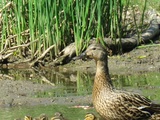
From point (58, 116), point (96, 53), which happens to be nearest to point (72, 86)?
point (58, 116)

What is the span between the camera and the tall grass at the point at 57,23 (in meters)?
13.3

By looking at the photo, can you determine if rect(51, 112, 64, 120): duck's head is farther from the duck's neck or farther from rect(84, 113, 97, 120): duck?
the duck's neck

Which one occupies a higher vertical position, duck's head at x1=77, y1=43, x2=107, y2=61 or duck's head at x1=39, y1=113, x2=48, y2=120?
duck's head at x1=77, y1=43, x2=107, y2=61

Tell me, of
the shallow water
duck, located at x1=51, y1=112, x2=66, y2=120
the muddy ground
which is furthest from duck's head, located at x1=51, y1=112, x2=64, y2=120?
the muddy ground

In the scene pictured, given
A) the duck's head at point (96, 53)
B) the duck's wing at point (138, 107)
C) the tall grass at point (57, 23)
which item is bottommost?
the duck's wing at point (138, 107)

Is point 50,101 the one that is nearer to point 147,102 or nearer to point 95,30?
point 147,102

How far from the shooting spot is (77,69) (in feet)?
44.1

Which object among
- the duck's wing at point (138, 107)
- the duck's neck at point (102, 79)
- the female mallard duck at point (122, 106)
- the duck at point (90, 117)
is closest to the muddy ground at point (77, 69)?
the duck at point (90, 117)

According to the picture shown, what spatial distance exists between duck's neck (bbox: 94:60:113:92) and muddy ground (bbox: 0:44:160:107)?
5.09 ft

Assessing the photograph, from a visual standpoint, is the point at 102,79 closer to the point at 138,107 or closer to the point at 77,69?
the point at 138,107

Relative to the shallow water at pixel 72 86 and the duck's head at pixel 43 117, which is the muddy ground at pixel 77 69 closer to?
the shallow water at pixel 72 86

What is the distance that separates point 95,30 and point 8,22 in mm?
1707

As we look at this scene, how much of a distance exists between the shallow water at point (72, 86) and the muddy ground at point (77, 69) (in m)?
0.23

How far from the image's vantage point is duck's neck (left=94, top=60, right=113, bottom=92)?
8742 millimetres
